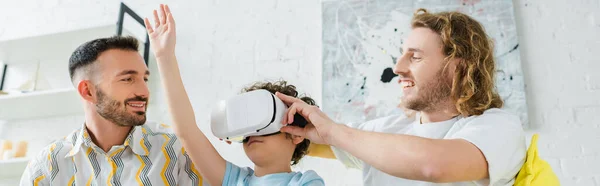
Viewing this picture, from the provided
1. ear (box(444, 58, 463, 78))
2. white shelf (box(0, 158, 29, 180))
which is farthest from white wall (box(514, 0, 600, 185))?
white shelf (box(0, 158, 29, 180))


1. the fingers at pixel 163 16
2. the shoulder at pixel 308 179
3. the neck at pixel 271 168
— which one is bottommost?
the shoulder at pixel 308 179

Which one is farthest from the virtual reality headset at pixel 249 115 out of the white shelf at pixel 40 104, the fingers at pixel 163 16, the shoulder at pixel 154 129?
the white shelf at pixel 40 104

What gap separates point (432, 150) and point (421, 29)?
0.44 metres

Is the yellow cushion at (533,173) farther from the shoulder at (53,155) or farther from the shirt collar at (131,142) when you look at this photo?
the shoulder at (53,155)

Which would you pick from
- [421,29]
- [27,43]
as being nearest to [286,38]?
[421,29]

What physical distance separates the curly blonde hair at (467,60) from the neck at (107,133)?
943 millimetres

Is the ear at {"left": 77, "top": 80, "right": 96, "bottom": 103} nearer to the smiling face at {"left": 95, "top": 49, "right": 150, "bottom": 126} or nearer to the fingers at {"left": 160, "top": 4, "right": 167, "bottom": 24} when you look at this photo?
the smiling face at {"left": 95, "top": 49, "right": 150, "bottom": 126}

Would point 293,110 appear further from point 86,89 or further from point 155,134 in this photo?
point 86,89

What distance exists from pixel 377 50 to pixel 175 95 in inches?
44.6

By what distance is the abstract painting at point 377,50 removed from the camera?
2076 mm

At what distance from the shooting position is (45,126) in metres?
2.57

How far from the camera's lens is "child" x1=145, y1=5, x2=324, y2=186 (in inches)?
50.2

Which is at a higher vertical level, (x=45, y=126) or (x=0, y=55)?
(x=0, y=55)

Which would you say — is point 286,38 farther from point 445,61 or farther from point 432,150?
point 432,150
